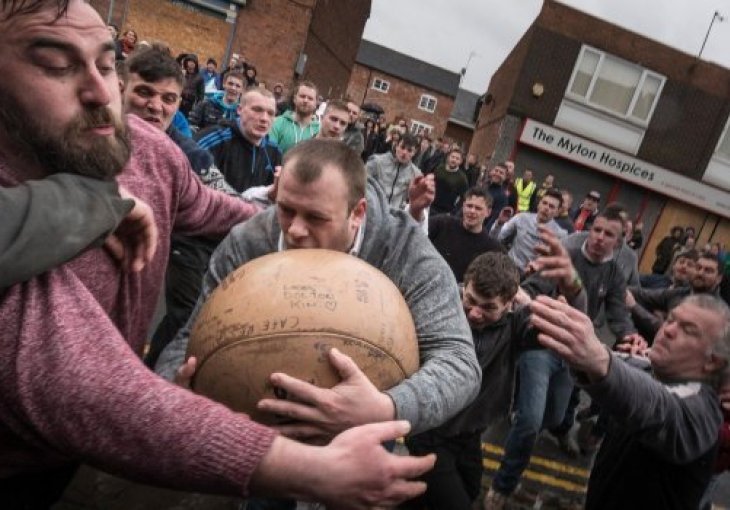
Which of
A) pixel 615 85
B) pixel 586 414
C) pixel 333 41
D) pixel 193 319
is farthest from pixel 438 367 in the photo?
pixel 333 41

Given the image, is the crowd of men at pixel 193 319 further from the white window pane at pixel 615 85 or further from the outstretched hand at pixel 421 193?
the white window pane at pixel 615 85

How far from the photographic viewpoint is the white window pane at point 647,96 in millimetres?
20812

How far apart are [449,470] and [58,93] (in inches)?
108

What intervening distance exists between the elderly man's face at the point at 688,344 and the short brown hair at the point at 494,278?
94 centimetres

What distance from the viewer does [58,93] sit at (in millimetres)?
1285

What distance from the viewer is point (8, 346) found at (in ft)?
3.28

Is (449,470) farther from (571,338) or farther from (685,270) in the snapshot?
(685,270)

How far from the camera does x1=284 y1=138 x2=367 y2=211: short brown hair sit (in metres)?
1.88

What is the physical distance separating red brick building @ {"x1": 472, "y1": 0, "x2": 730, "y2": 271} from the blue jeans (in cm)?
1802

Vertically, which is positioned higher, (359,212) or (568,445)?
(359,212)

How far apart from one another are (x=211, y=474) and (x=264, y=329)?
0.52m

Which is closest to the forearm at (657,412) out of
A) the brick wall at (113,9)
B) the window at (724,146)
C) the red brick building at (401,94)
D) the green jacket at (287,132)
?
the green jacket at (287,132)

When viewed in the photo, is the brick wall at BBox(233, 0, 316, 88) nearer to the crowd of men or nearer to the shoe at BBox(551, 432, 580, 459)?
the crowd of men

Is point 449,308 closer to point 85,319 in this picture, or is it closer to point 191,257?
point 85,319
